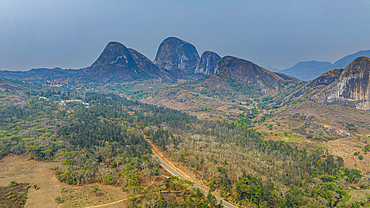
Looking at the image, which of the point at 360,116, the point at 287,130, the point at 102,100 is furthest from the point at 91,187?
the point at 360,116

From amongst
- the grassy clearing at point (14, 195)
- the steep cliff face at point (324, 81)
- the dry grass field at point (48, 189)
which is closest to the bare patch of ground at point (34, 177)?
the dry grass field at point (48, 189)

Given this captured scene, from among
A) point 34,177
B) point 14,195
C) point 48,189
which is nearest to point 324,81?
point 48,189

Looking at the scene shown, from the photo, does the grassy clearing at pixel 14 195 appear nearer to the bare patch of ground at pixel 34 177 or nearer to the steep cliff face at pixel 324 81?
the bare patch of ground at pixel 34 177

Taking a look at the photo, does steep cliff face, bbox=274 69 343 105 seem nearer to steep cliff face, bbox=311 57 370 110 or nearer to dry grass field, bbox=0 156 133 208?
steep cliff face, bbox=311 57 370 110

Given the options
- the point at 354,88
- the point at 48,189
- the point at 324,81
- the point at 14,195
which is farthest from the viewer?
the point at 324,81

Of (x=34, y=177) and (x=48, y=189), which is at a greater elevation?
(x=34, y=177)

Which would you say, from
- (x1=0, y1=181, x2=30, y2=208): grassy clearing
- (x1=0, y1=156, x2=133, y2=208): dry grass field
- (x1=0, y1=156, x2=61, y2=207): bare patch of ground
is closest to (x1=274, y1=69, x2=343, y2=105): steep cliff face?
(x1=0, y1=156, x2=133, y2=208): dry grass field

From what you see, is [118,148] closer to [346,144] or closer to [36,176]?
[36,176]

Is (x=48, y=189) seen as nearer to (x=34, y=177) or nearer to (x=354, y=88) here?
(x=34, y=177)
